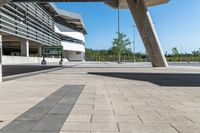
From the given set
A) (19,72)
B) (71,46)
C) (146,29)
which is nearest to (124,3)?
(146,29)

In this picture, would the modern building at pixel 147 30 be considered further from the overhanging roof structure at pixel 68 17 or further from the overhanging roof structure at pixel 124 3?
the overhanging roof structure at pixel 68 17

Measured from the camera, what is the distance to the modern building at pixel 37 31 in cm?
4291

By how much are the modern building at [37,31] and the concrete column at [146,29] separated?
50.1 ft

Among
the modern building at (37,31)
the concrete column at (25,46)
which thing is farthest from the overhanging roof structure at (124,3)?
the concrete column at (25,46)

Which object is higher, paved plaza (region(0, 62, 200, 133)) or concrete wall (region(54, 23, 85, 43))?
concrete wall (region(54, 23, 85, 43))

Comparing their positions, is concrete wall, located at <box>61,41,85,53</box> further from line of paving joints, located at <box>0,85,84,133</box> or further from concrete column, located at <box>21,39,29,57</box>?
line of paving joints, located at <box>0,85,84,133</box>

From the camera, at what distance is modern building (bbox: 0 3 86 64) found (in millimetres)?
42906

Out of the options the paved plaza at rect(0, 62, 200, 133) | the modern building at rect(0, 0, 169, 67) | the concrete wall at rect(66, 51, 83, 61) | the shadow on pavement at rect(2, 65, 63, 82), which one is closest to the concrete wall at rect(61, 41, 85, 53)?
the concrete wall at rect(66, 51, 83, 61)

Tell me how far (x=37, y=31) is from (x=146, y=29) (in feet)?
102

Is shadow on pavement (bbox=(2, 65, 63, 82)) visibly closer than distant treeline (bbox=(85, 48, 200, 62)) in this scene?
Yes

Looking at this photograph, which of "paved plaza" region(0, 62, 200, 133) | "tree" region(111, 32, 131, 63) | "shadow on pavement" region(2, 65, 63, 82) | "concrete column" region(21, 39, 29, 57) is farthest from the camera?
"tree" region(111, 32, 131, 63)

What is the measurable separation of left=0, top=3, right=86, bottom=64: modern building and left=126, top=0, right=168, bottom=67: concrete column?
15.3 m

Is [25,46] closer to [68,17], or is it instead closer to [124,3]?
[124,3]

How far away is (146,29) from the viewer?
3011cm
